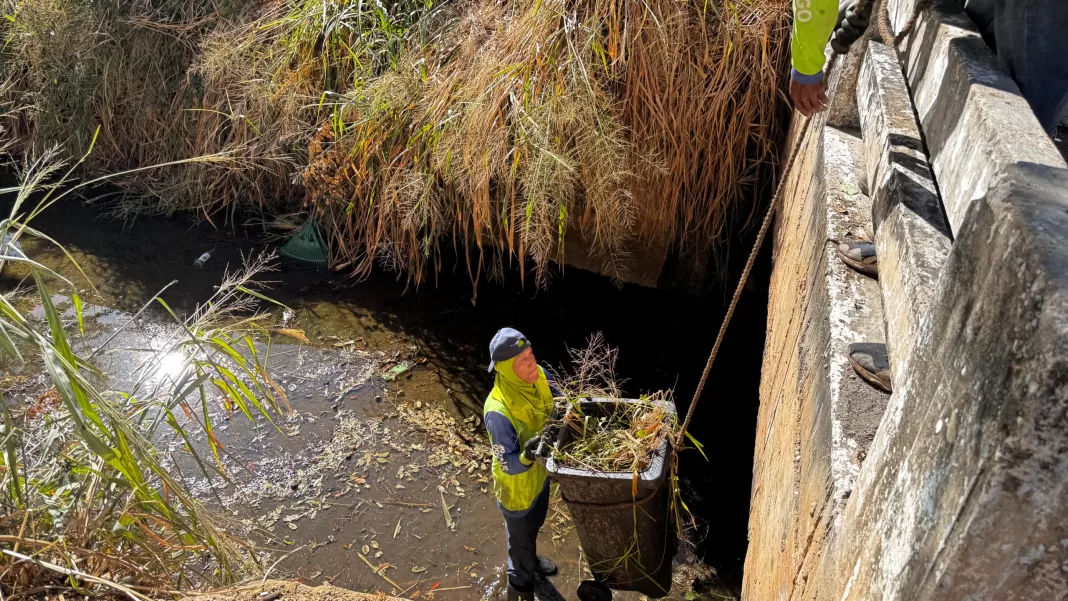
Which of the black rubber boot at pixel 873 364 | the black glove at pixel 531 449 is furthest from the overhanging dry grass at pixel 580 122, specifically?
the black rubber boot at pixel 873 364

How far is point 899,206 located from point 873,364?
0.38m

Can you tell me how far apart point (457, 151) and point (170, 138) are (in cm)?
357

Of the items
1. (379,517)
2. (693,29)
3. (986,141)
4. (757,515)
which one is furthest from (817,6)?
(379,517)

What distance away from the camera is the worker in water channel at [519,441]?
3230 millimetres

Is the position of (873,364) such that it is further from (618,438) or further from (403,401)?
(403,401)

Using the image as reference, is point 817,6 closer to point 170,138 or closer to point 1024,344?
point 1024,344

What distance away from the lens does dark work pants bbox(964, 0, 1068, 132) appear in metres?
1.88

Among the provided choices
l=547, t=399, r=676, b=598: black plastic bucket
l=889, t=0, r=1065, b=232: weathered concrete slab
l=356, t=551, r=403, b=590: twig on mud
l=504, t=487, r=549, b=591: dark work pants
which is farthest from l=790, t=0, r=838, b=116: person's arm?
l=356, t=551, r=403, b=590: twig on mud

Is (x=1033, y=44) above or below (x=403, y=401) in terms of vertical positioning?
above

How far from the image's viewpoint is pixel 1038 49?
1.88m

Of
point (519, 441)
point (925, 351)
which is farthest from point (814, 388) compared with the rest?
point (519, 441)

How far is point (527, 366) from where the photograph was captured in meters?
3.25

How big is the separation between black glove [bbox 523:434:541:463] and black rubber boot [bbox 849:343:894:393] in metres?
1.71

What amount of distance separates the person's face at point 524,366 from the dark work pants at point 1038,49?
2.02 metres
